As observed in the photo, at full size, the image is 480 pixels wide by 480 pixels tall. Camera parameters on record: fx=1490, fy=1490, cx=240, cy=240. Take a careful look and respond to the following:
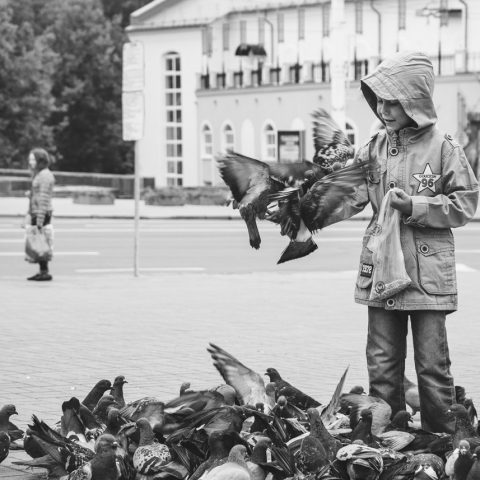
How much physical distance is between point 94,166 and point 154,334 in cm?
6667

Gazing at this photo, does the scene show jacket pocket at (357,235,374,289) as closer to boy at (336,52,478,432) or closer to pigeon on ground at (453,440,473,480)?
boy at (336,52,478,432)

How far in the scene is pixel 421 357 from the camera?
6832 mm

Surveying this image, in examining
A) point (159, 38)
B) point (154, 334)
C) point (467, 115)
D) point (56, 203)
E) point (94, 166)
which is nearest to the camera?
point (154, 334)

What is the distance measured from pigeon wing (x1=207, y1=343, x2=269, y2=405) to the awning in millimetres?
55599

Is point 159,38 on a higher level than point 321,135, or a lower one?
higher

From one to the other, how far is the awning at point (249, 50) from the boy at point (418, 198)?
184 feet

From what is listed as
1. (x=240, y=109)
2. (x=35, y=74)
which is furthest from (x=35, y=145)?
(x=240, y=109)

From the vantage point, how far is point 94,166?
78.6m

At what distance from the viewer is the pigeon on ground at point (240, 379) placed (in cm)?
734

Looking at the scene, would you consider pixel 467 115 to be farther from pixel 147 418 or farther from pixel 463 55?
pixel 147 418

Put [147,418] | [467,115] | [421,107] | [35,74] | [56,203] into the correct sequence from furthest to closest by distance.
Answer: [35,74]
[467,115]
[56,203]
[147,418]
[421,107]

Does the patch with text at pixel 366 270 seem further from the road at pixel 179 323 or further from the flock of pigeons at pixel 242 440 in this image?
the road at pixel 179 323

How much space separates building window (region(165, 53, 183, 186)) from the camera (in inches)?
2773

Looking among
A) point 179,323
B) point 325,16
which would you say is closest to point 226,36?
point 325,16
